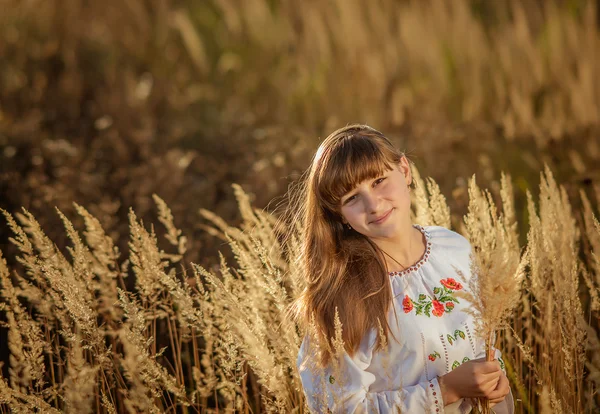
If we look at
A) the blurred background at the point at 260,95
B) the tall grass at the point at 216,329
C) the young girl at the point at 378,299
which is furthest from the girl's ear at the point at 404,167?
the blurred background at the point at 260,95

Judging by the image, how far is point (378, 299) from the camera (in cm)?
180

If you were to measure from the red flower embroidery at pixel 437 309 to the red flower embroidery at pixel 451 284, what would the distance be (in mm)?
66

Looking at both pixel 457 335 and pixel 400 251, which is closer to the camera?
pixel 457 335

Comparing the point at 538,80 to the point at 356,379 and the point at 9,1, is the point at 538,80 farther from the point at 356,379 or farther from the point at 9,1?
the point at 9,1

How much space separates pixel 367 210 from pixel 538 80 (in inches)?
137

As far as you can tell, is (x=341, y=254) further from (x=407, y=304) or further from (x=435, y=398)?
(x=435, y=398)

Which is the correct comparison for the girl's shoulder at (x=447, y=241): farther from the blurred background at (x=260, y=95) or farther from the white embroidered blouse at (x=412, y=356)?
the blurred background at (x=260, y=95)

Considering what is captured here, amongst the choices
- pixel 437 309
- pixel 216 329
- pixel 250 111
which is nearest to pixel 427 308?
pixel 437 309

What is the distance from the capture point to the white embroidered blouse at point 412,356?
168cm

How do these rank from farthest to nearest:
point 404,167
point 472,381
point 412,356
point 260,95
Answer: point 260,95 < point 404,167 < point 412,356 < point 472,381

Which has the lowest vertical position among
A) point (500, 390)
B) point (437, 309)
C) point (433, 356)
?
point (500, 390)

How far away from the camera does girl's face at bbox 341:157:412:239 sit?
1.85 m

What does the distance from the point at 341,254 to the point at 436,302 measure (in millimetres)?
303

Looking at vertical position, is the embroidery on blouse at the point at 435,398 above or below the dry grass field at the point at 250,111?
below
